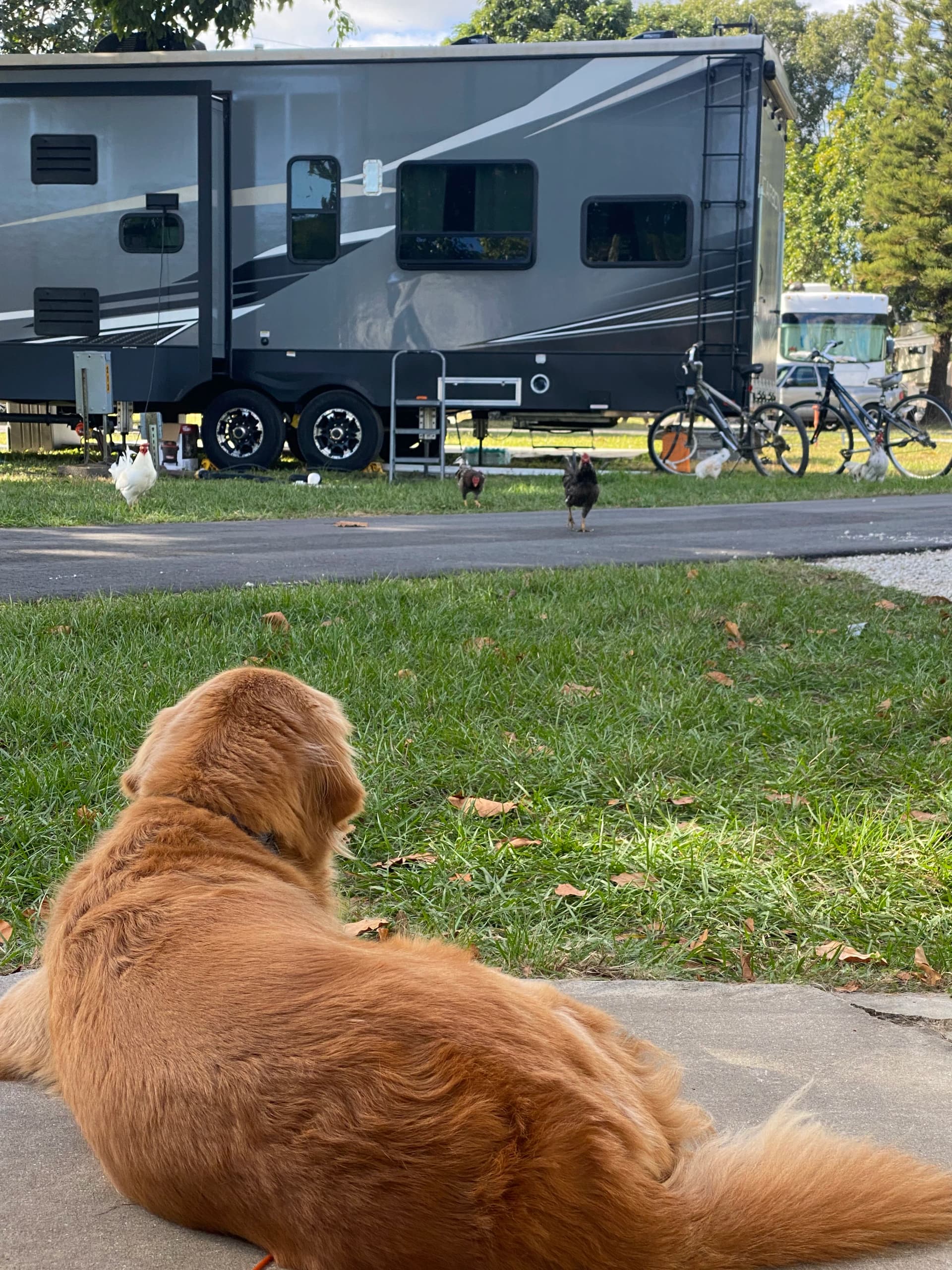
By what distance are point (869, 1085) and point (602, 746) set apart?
1838mm

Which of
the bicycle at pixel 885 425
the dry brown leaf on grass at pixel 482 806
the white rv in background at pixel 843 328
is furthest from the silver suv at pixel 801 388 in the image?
the dry brown leaf on grass at pixel 482 806

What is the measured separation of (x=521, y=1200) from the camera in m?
1.42

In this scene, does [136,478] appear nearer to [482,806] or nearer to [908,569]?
[908,569]

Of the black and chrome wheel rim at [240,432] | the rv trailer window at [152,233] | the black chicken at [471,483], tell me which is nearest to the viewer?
the black chicken at [471,483]

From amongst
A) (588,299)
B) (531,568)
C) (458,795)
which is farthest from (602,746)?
(588,299)

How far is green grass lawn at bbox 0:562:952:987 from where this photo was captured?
9.96 ft

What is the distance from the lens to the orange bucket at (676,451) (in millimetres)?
14852

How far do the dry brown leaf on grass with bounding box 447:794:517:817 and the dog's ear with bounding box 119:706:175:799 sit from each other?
4.62 ft

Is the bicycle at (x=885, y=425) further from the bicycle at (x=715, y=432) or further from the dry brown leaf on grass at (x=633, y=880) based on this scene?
the dry brown leaf on grass at (x=633, y=880)

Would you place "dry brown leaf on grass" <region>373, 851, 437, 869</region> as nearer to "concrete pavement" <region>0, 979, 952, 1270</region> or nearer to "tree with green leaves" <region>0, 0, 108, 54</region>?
"concrete pavement" <region>0, 979, 952, 1270</region>

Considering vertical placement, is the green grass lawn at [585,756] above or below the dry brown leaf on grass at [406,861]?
above

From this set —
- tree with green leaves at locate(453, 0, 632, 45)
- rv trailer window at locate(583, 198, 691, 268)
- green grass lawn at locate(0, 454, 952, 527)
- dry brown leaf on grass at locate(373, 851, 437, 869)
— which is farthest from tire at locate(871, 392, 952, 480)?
tree with green leaves at locate(453, 0, 632, 45)

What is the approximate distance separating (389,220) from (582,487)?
5.96 meters

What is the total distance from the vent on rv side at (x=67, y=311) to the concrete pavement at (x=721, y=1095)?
42.0 feet
